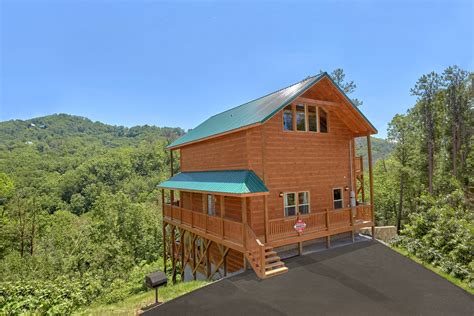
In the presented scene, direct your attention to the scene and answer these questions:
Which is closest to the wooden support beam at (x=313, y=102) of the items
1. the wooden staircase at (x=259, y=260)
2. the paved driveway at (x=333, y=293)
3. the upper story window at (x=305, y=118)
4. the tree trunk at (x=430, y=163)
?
the upper story window at (x=305, y=118)

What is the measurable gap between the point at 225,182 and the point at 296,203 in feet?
11.8

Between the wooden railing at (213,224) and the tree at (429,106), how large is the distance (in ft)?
71.9

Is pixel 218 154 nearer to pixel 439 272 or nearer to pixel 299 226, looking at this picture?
pixel 299 226

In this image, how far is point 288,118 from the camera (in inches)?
488

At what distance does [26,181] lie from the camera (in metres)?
55.9

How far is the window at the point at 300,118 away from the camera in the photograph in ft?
41.7

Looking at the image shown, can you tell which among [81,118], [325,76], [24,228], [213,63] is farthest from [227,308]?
[81,118]

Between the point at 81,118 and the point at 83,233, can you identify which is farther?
the point at 81,118

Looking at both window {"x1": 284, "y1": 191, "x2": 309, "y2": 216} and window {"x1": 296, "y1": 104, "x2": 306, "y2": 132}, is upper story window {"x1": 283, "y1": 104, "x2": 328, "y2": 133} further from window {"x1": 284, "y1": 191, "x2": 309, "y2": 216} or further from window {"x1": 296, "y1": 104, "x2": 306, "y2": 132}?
window {"x1": 284, "y1": 191, "x2": 309, "y2": 216}

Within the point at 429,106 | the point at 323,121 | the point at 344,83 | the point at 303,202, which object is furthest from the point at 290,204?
the point at 344,83

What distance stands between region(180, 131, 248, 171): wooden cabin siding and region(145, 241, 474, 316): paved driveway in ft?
15.5

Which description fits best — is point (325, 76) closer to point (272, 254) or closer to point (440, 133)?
point (272, 254)

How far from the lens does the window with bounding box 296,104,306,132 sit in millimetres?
12719

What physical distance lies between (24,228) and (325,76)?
31.3m
